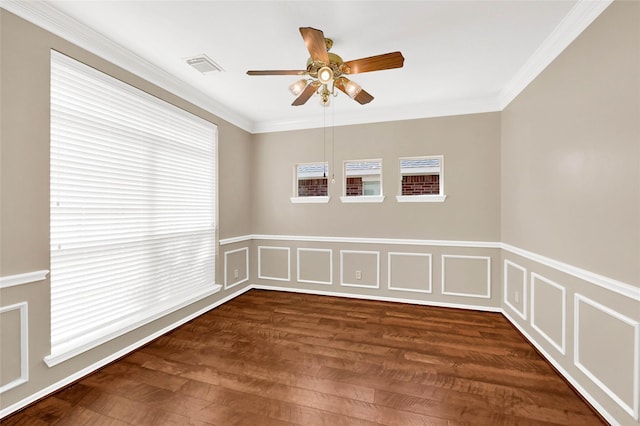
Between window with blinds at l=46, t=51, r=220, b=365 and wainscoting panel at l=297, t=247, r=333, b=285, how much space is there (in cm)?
153

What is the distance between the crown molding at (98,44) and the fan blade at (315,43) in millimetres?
1815

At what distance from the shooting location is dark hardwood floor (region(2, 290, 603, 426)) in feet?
6.03

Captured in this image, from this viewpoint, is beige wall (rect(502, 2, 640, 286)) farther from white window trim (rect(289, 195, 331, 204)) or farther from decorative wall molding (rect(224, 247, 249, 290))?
decorative wall molding (rect(224, 247, 249, 290))

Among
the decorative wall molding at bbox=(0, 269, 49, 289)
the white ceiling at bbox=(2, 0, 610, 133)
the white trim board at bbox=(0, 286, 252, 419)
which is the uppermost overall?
the white ceiling at bbox=(2, 0, 610, 133)

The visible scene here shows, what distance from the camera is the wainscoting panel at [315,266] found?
172 inches

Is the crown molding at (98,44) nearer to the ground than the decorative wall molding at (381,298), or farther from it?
farther from it

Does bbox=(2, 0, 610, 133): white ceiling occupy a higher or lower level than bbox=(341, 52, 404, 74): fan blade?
higher

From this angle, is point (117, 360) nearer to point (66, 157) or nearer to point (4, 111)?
point (66, 157)

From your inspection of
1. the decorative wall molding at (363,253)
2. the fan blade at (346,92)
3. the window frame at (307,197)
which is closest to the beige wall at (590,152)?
the fan blade at (346,92)

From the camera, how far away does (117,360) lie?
8.20 ft

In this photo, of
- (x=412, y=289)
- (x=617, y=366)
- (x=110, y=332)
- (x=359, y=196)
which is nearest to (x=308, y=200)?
(x=359, y=196)

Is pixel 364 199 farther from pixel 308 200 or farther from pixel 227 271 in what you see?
pixel 227 271

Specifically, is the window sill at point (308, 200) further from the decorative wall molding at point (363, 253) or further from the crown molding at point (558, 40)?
the crown molding at point (558, 40)

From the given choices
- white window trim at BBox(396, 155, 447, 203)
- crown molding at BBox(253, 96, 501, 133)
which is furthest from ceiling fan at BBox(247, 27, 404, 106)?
white window trim at BBox(396, 155, 447, 203)
